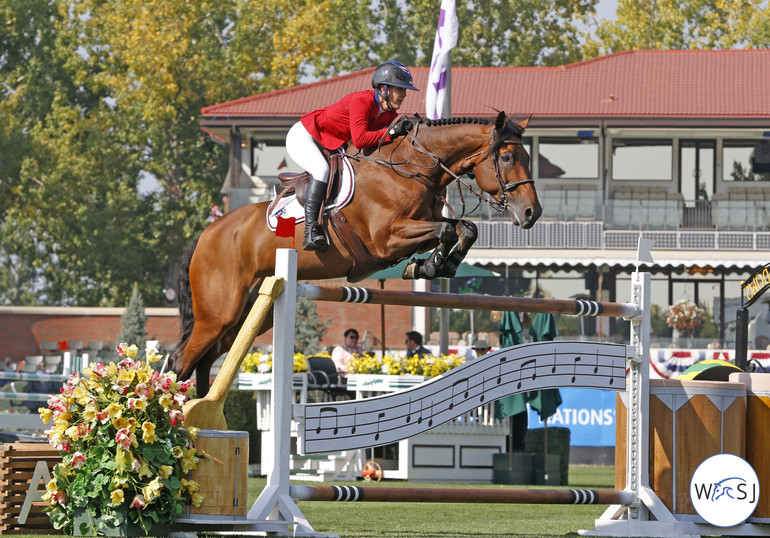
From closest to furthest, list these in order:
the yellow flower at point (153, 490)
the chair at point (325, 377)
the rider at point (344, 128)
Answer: the yellow flower at point (153, 490), the rider at point (344, 128), the chair at point (325, 377)

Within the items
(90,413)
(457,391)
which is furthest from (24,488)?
(457,391)

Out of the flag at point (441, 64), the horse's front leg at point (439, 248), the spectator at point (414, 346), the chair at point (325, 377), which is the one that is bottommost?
the chair at point (325, 377)

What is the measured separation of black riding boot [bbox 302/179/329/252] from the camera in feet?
24.8

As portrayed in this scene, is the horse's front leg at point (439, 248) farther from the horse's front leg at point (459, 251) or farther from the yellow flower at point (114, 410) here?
the yellow flower at point (114, 410)

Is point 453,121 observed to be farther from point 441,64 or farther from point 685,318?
point 685,318

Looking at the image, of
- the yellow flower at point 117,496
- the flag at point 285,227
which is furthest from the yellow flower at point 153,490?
the flag at point 285,227

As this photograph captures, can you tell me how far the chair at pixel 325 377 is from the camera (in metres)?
13.7

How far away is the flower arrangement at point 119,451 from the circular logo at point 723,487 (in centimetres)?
284

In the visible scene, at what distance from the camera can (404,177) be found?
7691 mm

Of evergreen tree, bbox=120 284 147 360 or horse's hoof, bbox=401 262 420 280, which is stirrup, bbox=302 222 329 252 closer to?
horse's hoof, bbox=401 262 420 280

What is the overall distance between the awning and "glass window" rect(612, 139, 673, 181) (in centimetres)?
305

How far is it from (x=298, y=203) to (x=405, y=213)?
73cm

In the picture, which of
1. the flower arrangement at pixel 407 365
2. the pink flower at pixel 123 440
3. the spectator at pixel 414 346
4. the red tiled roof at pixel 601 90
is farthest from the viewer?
the red tiled roof at pixel 601 90

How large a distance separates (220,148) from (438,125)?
35646 mm
